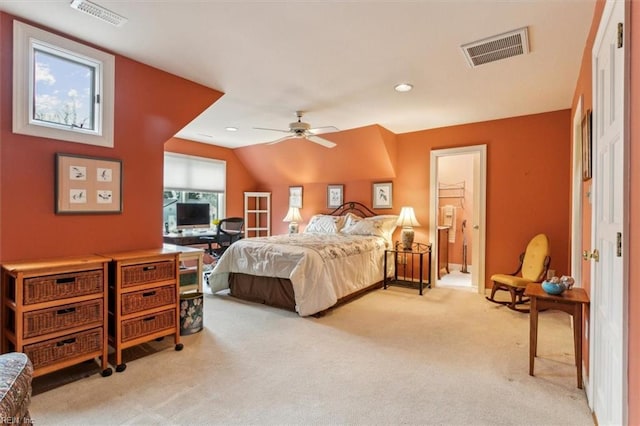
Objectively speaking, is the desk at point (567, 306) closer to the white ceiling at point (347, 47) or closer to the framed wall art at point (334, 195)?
the white ceiling at point (347, 47)

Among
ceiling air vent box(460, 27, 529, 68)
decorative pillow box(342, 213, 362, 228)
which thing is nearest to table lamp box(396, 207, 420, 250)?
decorative pillow box(342, 213, 362, 228)

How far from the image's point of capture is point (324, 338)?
3004mm

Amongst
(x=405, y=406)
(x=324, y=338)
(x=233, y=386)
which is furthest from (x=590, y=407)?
(x=233, y=386)

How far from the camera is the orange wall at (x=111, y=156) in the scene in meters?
2.21

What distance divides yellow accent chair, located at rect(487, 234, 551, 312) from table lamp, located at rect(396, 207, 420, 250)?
128 centimetres

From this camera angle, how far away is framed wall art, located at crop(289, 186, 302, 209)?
6752 millimetres

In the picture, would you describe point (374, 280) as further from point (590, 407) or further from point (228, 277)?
point (590, 407)

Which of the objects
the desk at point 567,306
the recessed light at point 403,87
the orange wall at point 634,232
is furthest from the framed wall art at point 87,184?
the desk at point 567,306

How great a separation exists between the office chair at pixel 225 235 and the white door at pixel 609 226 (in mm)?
4689

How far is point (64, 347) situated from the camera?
216cm

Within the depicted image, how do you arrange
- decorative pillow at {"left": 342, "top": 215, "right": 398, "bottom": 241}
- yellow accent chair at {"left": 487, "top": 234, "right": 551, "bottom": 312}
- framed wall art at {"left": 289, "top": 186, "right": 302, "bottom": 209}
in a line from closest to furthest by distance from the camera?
yellow accent chair at {"left": 487, "top": 234, "right": 551, "bottom": 312} → decorative pillow at {"left": 342, "top": 215, "right": 398, "bottom": 241} → framed wall art at {"left": 289, "top": 186, "right": 302, "bottom": 209}

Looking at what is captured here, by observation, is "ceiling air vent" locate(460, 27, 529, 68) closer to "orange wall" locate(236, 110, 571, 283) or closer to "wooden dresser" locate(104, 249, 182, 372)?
"orange wall" locate(236, 110, 571, 283)

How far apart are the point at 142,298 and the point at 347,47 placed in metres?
2.54

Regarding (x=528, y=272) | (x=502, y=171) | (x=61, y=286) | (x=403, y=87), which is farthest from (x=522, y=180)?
(x=61, y=286)
